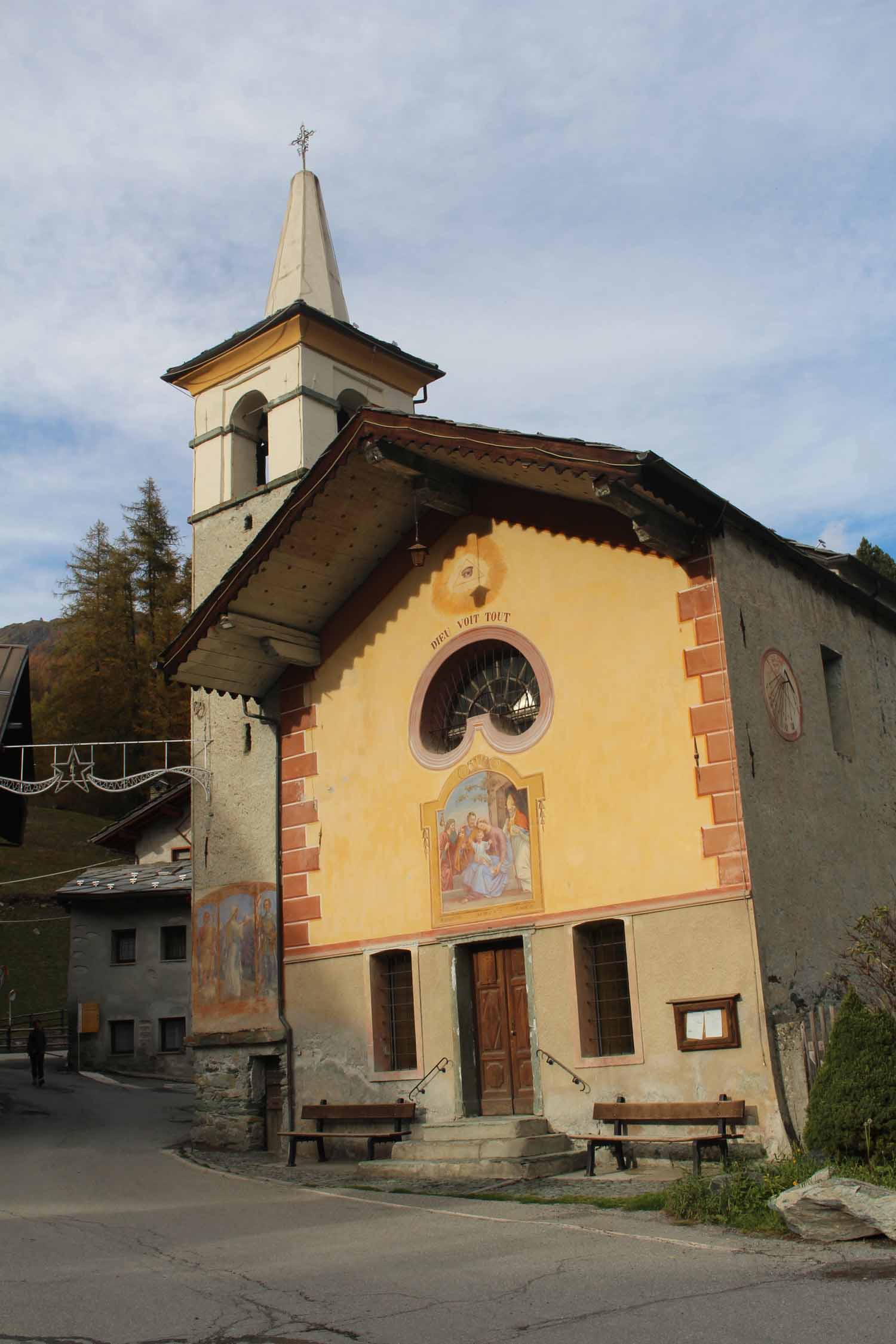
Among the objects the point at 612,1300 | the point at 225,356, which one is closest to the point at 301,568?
the point at 225,356

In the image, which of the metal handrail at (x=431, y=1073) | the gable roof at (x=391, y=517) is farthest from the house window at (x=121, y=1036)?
the metal handrail at (x=431, y=1073)

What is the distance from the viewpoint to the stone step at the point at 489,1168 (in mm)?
12133

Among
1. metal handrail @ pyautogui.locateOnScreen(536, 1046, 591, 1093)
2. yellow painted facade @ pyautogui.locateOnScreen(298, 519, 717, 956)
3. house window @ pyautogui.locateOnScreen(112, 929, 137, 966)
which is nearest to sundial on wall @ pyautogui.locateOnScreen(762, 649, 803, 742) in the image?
yellow painted facade @ pyautogui.locateOnScreen(298, 519, 717, 956)

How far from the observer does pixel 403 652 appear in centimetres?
1608

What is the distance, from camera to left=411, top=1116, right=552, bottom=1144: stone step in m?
13.1

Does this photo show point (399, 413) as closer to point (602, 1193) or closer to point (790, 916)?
point (790, 916)

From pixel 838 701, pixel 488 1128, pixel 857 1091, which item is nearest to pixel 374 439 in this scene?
pixel 838 701

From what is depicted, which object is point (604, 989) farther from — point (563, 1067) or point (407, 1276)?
point (407, 1276)

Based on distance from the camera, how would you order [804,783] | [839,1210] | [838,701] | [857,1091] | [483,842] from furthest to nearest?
1. [838,701]
2. [483,842]
3. [804,783]
4. [857,1091]
5. [839,1210]

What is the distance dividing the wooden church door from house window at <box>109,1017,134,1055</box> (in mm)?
20386

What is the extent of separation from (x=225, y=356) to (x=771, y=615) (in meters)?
9.57

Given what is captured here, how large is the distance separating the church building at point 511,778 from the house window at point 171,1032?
53.3 feet

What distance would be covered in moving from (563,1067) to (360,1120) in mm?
2916

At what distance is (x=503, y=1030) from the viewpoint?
1434 centimetres
